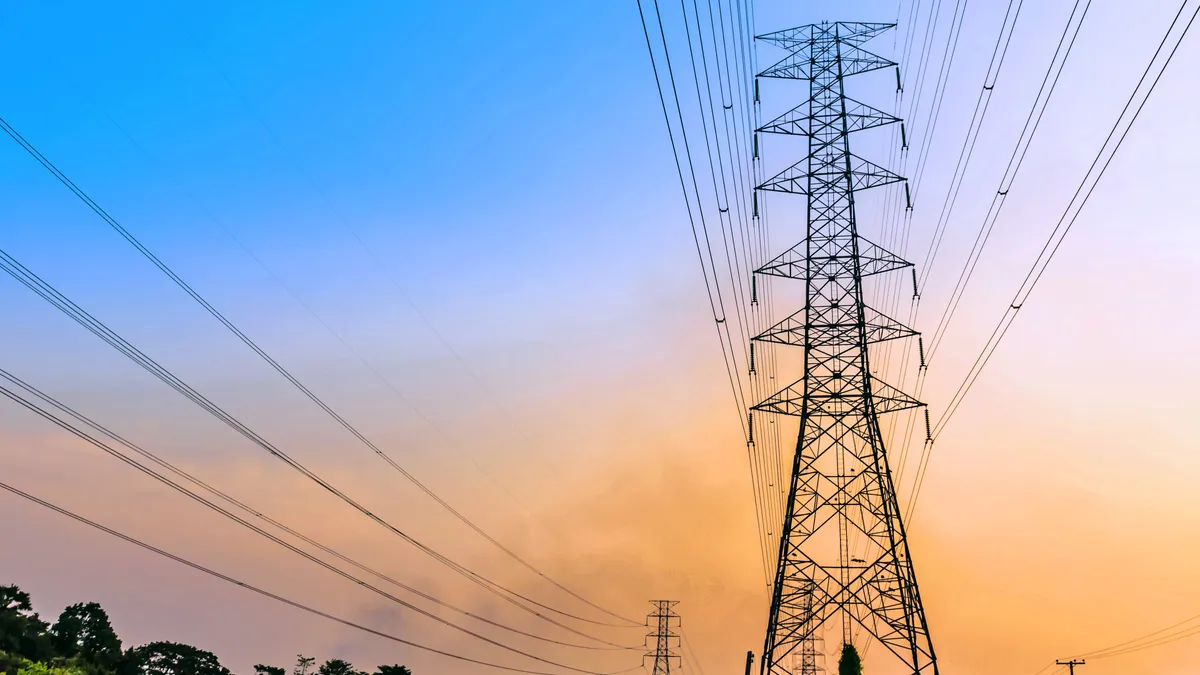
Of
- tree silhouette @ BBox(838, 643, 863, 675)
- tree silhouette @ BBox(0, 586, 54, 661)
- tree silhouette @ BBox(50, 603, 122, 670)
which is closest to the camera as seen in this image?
tree silhouette @ BBox(838, 643, 863, 675)

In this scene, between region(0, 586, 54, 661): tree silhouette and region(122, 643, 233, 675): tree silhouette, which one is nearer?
region(0, 586, 54, 661): tree silhouette

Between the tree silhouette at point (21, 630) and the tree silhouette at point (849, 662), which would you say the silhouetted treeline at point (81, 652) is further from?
the tree silhouette at point (849, 662)

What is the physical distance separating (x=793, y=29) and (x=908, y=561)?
2610 centimetres

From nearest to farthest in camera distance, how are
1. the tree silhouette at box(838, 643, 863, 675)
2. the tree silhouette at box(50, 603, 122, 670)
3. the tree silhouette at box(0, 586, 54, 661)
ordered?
the tree silhouette at box(838, 643, 863, 675), the tree silhouette at box(0, 586, 54, 661), the tree silhouette at box(50, 603, 122, 670)

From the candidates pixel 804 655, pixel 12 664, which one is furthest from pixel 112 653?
pixel 804 655

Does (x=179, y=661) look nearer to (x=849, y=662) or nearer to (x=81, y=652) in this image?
(x=81, y=652)

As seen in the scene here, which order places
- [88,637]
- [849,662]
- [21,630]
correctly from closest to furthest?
[849,662], [21,630], [88,637]

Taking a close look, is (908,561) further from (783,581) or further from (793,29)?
(793,29)

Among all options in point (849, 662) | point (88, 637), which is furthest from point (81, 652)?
point (849, 662)

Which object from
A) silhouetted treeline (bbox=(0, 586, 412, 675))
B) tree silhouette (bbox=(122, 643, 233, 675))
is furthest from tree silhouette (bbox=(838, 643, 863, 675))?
tree silhouette (bbox=(122, 643, 233, 675))

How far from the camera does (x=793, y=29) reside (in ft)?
151

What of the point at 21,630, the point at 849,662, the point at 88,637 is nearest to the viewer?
the point at 849,662

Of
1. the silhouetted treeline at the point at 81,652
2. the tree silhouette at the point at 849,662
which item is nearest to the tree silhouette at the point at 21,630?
the silhouetted treeline at the point at 81,652

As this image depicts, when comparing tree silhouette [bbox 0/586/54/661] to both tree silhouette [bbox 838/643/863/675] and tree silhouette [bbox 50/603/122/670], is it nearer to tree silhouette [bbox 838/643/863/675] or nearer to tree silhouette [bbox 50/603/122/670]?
tree silhouette [bbox 50/603/122/670]
